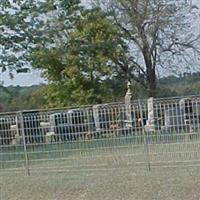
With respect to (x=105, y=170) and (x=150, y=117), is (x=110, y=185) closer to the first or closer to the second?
(x=105, y=170)

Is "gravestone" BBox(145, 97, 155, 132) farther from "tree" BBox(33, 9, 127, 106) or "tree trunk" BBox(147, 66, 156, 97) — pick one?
"tree trunk" BBox(147, 66, 156, 97)

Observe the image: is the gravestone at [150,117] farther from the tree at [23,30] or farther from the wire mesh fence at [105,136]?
the tree at [23,30]

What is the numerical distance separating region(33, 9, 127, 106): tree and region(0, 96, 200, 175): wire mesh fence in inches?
657

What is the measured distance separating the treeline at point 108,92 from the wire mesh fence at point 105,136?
16.6 metres

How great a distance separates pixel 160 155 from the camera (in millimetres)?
9844

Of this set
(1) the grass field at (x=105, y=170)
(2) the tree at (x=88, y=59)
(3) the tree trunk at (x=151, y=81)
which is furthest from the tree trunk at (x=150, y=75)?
(1) the grass field at (x=105, y=170)

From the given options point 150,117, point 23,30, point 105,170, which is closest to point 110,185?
point 105,170

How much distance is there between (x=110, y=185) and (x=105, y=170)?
170cm

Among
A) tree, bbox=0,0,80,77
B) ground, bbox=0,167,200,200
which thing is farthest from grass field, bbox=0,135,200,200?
tree, bbox=0,0,80,77

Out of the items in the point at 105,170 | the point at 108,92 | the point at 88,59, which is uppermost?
the point at 88,59

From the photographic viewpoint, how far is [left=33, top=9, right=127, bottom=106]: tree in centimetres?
2777

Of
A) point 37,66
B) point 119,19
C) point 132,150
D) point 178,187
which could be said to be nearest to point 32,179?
point 132,150

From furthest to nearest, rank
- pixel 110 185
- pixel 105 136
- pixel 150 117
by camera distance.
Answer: pixel 105 136, pixel 150 117, pixel 110 185

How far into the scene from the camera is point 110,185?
8.42 metres
